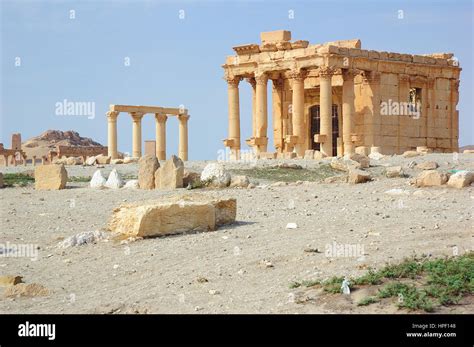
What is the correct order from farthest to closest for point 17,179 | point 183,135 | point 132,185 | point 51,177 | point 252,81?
point 183,135 → point 252,81 → point 17,179 → point 51,177 → point 132,185

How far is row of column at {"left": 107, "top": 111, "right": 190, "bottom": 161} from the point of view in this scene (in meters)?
45.6

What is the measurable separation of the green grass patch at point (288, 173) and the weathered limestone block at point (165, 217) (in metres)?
10.6

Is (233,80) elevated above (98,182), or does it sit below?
above

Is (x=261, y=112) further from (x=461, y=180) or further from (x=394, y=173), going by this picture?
(x=461, y=180)

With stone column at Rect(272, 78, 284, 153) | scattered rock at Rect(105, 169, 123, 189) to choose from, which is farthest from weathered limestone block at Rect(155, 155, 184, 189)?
stone column at Rect(272, 78, 284, 153)

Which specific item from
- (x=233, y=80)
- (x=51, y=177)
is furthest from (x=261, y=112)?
(x=51, y=177)

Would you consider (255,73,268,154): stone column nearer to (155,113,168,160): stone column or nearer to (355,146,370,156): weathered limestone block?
(355,146,370,156): weathered limestone block

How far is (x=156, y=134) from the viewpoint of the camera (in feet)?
153

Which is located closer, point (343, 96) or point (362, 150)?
point (362, 150)

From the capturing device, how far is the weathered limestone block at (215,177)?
20630 millimetres

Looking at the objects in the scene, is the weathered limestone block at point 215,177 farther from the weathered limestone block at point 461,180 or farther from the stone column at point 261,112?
the stone column at point 261,112

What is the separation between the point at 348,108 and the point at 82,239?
82.7ft
